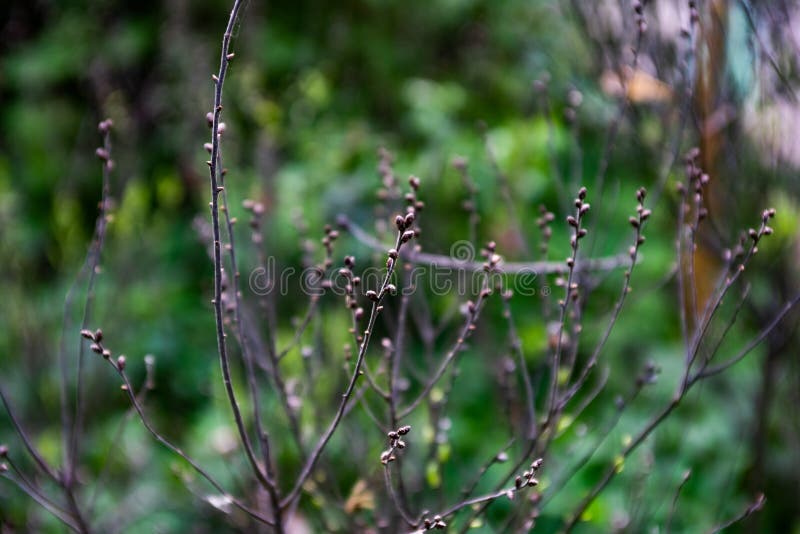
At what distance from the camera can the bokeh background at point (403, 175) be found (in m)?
2.05

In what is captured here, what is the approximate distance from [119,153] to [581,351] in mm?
2508

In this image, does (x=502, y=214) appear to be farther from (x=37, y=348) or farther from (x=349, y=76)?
(x=37, y=348)

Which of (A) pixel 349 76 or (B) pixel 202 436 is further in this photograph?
(A) pixel 349 76

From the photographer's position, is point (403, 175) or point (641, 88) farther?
point (403, 175)

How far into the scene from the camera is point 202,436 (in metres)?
2.59

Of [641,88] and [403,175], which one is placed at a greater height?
[641,88]

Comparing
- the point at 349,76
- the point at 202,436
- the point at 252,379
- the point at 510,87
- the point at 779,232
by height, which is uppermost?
the point at 349,76

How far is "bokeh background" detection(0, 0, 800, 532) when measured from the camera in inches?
80.8

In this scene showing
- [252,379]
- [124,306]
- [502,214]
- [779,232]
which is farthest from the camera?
[124,306]

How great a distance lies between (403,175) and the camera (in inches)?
114

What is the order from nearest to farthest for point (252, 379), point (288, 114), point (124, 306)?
1. point (252, 379)
2. point (124, 306)
3. point (288, 114)

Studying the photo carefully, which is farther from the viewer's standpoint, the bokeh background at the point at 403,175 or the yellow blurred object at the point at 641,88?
the yellow blurred object at the point at 641,88

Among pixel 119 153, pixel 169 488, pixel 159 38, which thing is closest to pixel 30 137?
pixel 119 153

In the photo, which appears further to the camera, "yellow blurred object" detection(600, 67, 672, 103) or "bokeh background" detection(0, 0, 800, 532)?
"yellow blurred object" detection(600, 67, 672, 103)
